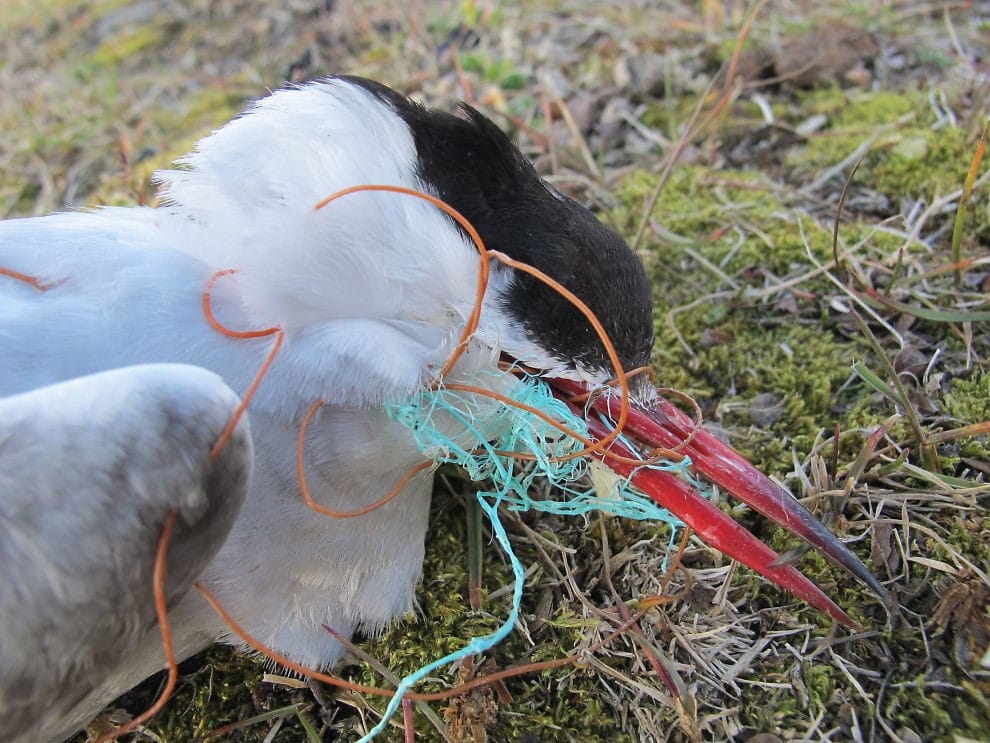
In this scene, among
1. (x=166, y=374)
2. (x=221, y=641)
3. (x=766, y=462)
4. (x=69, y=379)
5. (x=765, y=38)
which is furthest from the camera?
(x=765, y=38)

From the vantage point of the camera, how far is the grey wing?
4.43ft

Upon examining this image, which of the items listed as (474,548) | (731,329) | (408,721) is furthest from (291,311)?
(731,329)

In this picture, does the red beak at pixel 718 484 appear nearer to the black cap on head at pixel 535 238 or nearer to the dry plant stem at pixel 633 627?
the black cap on head at pixel 535 238

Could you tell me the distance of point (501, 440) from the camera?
1838mm

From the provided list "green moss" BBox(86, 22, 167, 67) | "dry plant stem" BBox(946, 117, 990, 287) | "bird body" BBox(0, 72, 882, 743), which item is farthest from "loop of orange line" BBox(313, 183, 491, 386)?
"green moss" BBox(86, 22, 167, 67)

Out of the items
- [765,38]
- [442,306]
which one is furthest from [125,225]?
[765,38]

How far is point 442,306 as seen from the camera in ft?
5.62

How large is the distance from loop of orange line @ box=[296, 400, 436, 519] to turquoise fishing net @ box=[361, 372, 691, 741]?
8cm

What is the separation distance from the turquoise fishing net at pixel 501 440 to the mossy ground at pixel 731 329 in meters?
0.16

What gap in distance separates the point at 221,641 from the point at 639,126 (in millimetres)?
2499

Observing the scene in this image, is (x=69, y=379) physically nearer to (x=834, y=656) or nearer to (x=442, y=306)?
(x=442, y=306)

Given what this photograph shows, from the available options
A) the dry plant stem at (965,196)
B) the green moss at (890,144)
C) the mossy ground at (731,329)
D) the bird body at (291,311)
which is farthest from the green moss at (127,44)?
the dry plant stem at (965,196)

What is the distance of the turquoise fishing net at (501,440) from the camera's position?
1.67 meters

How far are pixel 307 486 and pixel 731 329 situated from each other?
56.6 inches
